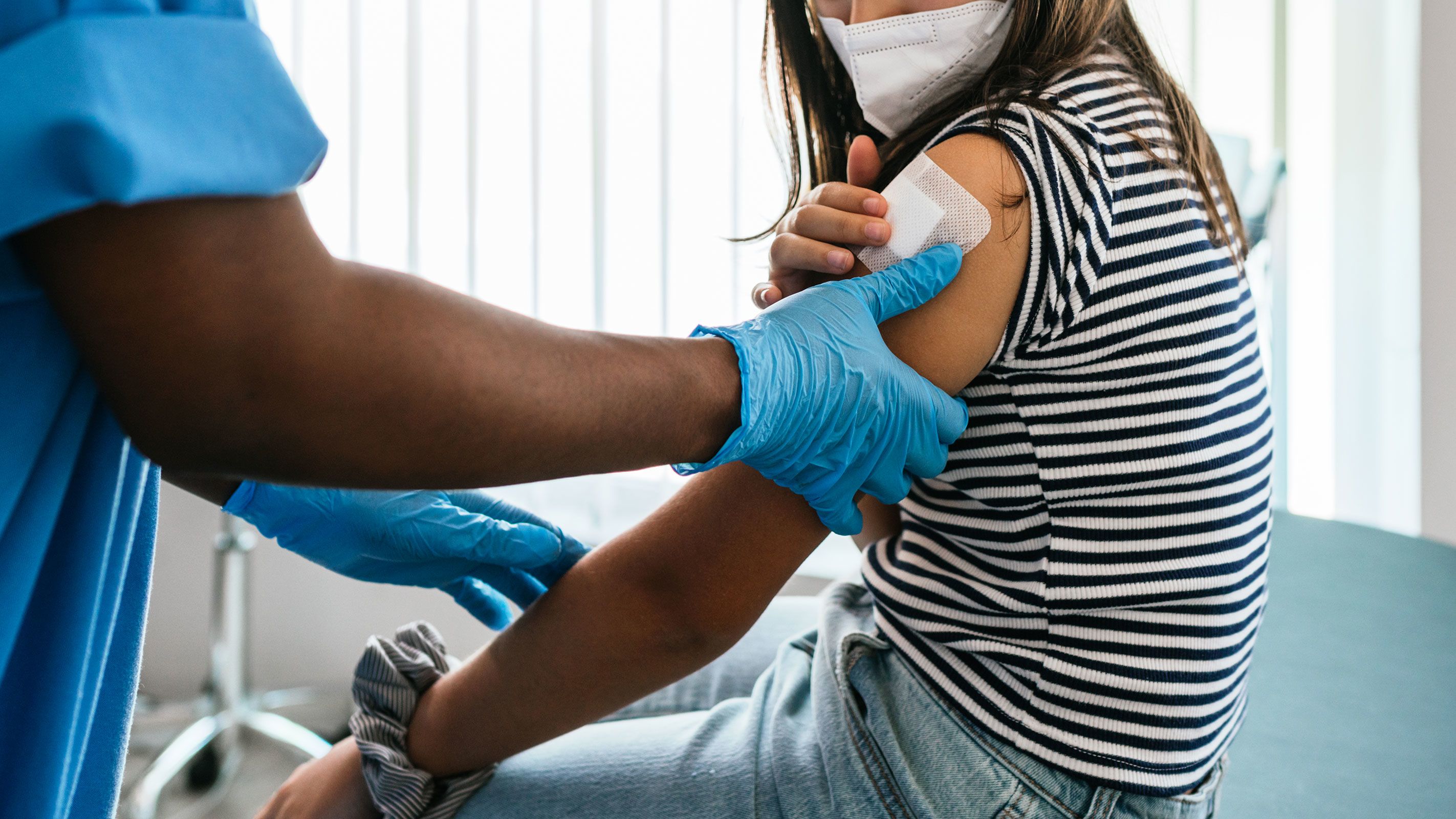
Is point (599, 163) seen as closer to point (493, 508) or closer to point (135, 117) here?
point (493, 508)

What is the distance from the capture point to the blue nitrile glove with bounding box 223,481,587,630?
809 mm

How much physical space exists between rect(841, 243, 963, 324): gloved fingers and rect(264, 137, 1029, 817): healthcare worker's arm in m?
0.02

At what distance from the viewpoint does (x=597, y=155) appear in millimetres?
2141

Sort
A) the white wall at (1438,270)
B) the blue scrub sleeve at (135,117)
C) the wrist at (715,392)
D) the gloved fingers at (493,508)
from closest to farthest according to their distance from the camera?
the blue scrub sleeve at (135,117) < the wrist at (715,392) < the gloved fingers at (493,508) < the white wall at (1438,270)

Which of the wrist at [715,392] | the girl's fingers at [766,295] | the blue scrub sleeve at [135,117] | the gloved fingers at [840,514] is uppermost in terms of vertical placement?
the blue scrub sleeve at [135,117]

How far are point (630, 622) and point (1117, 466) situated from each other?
391 millimetres

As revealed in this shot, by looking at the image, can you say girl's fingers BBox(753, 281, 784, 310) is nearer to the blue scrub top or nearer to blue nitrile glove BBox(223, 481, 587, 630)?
blue nitrile glove BBox(223, 481, 587, 630)

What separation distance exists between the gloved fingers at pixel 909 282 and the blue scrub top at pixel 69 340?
14.9 inches

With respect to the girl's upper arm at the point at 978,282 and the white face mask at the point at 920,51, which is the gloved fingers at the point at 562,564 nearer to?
the girl's upper arm at the point at 978,282

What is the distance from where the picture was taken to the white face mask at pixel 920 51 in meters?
0.79

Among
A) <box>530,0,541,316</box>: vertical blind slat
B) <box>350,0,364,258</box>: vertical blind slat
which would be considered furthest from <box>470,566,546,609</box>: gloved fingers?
<box>350,0,364,258</box>: vertical blind slat

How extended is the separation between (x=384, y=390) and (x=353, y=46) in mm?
2153

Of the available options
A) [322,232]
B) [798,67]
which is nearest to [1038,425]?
[798,67]

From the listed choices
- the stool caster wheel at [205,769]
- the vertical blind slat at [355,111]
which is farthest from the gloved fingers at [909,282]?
the stool caster wheel at [205,769]
